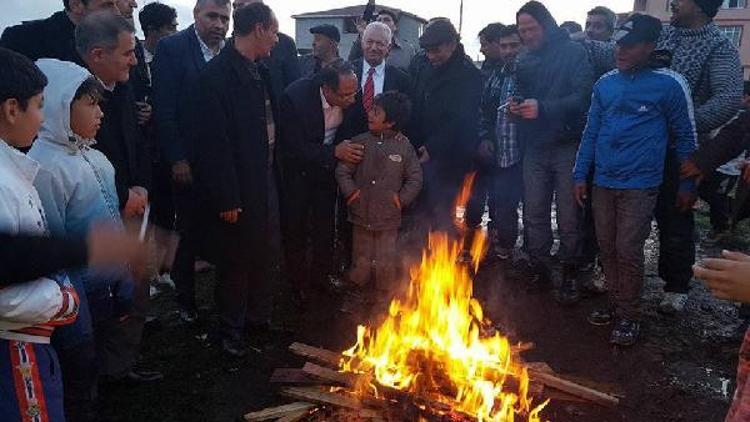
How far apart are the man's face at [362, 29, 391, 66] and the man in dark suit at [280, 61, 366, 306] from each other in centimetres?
83

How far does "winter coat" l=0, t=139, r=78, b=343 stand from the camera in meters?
2.24

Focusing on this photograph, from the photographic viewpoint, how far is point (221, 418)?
412cm

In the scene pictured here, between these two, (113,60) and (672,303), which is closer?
(113,60)

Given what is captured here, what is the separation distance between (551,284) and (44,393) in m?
5.58

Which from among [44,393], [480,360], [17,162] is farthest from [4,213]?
[480,360]

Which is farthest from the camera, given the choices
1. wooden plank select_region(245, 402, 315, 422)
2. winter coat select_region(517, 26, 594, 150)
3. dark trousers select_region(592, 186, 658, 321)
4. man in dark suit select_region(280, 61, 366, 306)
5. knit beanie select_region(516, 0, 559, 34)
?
knit beanie select_region(516, 0, 559, 34)

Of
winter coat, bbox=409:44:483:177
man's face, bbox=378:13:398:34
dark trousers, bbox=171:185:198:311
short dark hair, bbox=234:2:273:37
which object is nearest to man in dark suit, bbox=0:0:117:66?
short dark hair, bbox=234:2:273:37

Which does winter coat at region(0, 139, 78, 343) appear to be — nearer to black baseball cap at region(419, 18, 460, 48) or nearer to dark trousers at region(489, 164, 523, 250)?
black baseball cap at region(419, 18, 460, 48)

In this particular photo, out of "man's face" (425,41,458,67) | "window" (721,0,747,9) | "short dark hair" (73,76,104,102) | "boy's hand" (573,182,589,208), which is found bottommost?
"boy's hand" (573,182,589,208)

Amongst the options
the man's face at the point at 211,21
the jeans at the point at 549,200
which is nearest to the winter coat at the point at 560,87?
the jeans at the point at 549,200

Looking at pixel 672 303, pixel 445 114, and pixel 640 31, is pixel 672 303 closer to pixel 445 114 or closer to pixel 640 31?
pixel 640 31

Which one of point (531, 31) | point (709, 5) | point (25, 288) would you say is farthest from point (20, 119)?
point (709, 5)

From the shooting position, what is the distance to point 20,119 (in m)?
2.48

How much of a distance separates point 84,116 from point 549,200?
16.5 ft
